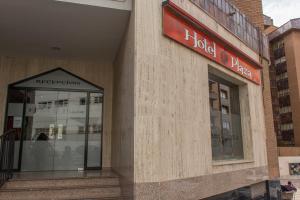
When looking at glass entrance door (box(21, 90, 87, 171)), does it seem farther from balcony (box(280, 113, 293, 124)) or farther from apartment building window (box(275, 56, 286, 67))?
apartment building window (box(275, 56, 286, 67))

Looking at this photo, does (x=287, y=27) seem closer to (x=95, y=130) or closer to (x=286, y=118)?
(x=286, y=118)

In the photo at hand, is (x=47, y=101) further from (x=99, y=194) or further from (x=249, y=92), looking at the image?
(x=249, y=92)

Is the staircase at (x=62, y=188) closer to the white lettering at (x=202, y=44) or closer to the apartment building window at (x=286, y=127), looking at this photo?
the white lettering at (x=202, y=44)

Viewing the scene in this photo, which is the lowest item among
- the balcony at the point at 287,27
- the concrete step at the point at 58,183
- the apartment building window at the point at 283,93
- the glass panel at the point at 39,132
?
the concrete step at the point at 58,183

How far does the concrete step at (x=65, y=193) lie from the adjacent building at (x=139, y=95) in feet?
0.14

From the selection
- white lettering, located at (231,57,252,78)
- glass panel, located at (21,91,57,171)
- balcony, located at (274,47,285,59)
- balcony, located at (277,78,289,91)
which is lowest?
glass panel, located at (21,91,57,171)

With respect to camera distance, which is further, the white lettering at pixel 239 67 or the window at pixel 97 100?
the window at pixel 97 100

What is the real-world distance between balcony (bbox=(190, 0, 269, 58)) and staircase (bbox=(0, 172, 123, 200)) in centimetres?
466

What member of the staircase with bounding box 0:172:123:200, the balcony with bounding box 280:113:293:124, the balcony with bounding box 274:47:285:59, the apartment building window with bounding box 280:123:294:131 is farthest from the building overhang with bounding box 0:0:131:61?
the balcony with bounding box 274:47:285:59

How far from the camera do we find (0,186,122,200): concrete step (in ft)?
14.9

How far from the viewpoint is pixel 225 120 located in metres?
7.03

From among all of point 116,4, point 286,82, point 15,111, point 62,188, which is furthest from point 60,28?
point 286,82

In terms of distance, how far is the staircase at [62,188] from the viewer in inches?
181

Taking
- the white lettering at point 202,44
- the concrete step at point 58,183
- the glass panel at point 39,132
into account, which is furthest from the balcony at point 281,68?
the concrete step at point 58,183
